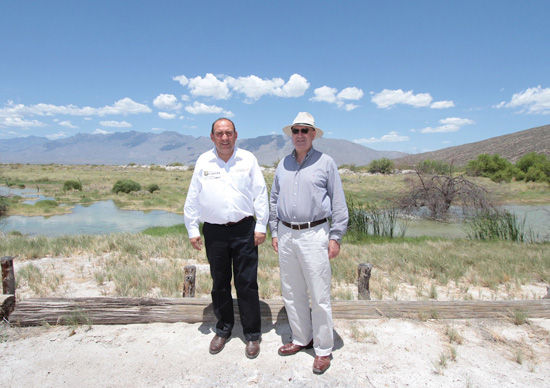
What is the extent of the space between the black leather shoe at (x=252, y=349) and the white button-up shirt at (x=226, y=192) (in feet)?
3.57

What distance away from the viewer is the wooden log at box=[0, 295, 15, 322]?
3.66m

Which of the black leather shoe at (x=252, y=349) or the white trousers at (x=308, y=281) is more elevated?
the white trousers at (x=308, y=281)

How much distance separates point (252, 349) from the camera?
3.17 meters

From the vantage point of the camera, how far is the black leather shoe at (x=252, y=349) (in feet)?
Answer: 10.3

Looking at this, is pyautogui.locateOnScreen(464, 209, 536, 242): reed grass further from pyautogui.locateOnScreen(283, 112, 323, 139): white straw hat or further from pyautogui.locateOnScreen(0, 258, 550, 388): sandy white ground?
pyautogui.locateOnScreen(283, 112, 323, 139): white straw hat

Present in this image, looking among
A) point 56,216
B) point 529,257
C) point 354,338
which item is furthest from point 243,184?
point 56,216

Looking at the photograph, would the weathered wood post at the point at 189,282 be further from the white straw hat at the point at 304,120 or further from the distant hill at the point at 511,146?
the distant hill at the point at 511,146

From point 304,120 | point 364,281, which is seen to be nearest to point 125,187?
point 364,281

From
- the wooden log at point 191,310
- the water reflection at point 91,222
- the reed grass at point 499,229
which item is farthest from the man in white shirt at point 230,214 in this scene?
the water reflection at point 91,222

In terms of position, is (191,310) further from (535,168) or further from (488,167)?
(488,167)

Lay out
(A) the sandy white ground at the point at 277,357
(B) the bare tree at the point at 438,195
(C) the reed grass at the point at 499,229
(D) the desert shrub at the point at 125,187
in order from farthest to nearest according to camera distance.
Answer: (D) the desert shrub at the point at 125,187 → (B) the bare tree at the point at 438,195 → (C) the reed grass at the point at 499,229 → (A) the sandy white ground at the point at 277,357

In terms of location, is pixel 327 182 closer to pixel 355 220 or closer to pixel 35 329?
pixel 35 329

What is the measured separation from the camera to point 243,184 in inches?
123

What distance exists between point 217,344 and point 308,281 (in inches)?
44.2
